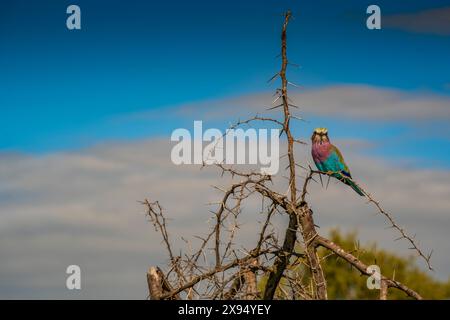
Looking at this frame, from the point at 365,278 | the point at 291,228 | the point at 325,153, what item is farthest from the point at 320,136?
the point at 365,278

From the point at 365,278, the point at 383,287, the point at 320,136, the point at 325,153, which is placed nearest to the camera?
the point at 383,287

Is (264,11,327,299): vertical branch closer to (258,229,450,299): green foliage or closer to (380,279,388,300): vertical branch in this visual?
(380,279,388,300): vertical branch

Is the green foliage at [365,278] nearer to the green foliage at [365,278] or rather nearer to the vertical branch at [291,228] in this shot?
the green foliage at [365,278]

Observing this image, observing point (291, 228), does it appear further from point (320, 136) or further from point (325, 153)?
point (320, 136)

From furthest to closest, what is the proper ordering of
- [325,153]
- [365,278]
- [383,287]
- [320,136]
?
[365,278], [320,136], [325,153], [383,287]

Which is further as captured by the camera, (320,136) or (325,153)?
(320,136)

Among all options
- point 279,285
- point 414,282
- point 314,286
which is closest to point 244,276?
point 279,285

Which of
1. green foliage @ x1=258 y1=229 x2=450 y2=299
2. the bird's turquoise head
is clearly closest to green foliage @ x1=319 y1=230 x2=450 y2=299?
green foliage @ x1=258 y1=229 x2=450 y2=299

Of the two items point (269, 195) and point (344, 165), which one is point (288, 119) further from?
point (344, 165)

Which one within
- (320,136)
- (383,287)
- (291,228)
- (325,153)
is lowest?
(383,287)

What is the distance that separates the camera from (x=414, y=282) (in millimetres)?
40344

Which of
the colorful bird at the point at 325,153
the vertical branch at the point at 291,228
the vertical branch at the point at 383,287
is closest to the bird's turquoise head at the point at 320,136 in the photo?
the colorful bird at the point at 325,153
